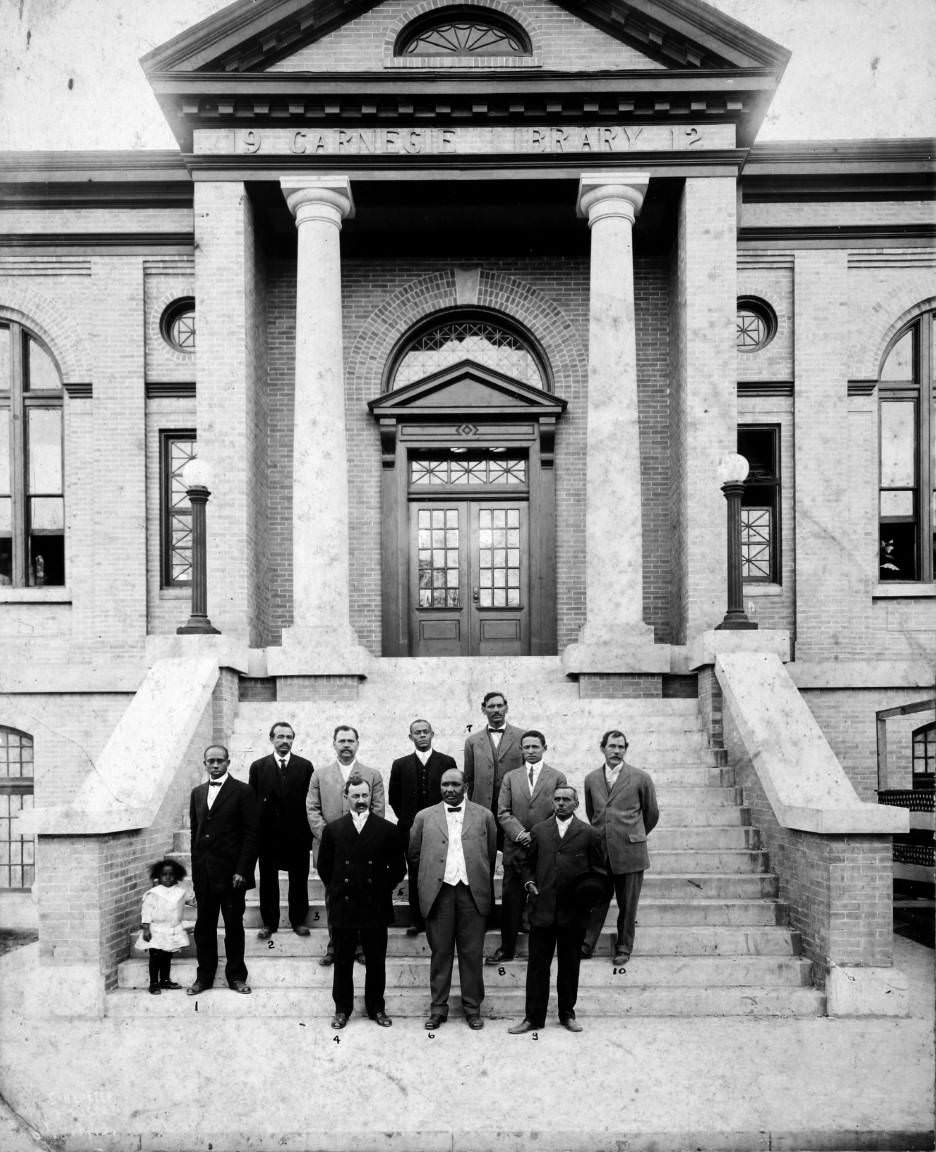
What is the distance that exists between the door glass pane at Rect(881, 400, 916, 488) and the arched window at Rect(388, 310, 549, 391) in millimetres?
4970

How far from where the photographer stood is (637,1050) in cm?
768

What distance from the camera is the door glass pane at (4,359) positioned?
16.4 m

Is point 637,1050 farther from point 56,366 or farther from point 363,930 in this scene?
point 56,366

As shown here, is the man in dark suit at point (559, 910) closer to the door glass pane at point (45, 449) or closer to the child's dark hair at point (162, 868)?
the child's dark hair at point (162, 868)

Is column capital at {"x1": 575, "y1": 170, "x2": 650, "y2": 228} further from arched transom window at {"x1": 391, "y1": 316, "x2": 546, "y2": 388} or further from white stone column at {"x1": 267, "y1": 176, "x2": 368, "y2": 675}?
white stone column at {"x1": 267, "y1": 176, "x2": 368, "y2": 675}

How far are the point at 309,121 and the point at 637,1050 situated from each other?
1149 centimetres

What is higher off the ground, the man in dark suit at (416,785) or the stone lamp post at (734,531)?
the stone lamp post at (734,531)

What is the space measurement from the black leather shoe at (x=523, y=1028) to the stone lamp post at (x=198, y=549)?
616cm

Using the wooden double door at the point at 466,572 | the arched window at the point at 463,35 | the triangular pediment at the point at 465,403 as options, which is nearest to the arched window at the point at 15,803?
the wooden double door at the point at 466,572

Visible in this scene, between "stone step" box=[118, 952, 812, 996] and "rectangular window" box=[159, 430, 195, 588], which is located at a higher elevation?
"rectangular window" box=[159, 430, 195, 588]

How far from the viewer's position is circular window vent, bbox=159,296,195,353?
53.2 feet

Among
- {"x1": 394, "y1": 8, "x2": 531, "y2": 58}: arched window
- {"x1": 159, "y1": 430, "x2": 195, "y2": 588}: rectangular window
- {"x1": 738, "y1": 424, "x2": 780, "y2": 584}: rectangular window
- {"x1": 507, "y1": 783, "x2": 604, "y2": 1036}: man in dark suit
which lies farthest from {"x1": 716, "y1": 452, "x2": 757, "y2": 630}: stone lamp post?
{"x1": 159, "y1": 430, "x2": 195, "y2": 588}: rectangular window

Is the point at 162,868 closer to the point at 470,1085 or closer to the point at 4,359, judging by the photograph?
the point at 470,1085

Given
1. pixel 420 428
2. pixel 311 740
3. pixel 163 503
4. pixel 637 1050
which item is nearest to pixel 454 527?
pixel 420 428
